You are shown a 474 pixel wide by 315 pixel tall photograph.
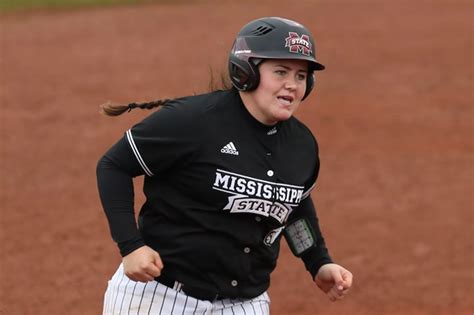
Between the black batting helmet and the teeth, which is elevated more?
the black batting helmet

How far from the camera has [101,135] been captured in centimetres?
1162

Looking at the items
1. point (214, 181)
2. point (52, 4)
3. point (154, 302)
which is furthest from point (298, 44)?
point (52, 4)

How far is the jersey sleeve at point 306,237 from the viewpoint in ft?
13.6

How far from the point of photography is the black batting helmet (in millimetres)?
3658

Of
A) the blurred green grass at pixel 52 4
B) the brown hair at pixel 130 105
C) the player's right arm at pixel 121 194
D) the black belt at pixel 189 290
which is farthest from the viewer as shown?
the blurred green grass at pixel 52 4

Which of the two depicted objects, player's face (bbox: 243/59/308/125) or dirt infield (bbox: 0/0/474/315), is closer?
player's face (bbox: 243/59/308/125)

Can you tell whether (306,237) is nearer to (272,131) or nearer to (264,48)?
(272,131)

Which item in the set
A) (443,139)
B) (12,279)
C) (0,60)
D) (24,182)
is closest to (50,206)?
(24,182)

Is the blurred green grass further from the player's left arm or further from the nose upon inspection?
the nose

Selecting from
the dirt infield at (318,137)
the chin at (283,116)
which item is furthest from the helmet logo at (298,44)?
the dirt infield at (318,137)

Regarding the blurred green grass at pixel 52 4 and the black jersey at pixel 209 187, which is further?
the blurred green grass at pixel 52 4

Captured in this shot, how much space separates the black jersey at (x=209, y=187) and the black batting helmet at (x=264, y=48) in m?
0.14

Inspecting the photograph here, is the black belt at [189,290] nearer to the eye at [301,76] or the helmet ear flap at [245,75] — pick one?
the helmet ear flap at [245,75]

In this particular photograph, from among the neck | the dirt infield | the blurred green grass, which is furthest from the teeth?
the blurred green grass
